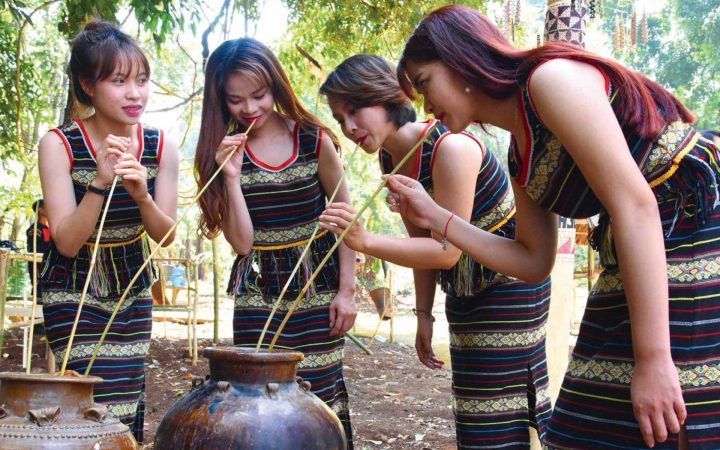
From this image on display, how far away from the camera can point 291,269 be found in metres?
2.91

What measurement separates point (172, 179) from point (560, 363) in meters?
2.44

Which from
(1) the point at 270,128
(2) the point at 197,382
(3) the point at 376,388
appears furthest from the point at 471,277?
(3) the point at 376,388

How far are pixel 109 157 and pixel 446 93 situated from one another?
55.3 inches

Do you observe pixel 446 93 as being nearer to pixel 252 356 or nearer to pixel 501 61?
pixel 501 61

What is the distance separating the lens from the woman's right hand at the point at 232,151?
9.23 feet

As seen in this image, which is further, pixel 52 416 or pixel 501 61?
pixel 52 416

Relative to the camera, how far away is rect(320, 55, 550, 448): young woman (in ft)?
8.13

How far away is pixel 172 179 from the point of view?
3.05 metres

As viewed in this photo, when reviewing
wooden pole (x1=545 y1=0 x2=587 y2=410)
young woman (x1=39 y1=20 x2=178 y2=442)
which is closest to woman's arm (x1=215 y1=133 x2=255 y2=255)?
young woman (x1=39 y1=20 x2=178 y2=442)

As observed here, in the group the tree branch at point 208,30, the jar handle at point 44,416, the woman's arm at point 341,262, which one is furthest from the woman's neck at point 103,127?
the tree branch at point 208,30

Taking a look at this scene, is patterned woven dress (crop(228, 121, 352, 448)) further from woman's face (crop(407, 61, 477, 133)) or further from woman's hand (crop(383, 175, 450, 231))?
woman's face (crop(407, 61, 477, 133))

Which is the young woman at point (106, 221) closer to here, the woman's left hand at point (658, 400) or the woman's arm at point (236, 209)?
the woman's arm at point (236, 209)

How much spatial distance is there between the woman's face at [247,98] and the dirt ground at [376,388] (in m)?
2.45

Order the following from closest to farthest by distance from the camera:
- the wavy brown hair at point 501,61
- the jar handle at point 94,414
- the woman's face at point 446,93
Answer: the wavy brown hair at point 501,61
the woman's face at point 446,93
the jar handle at point 94,414
